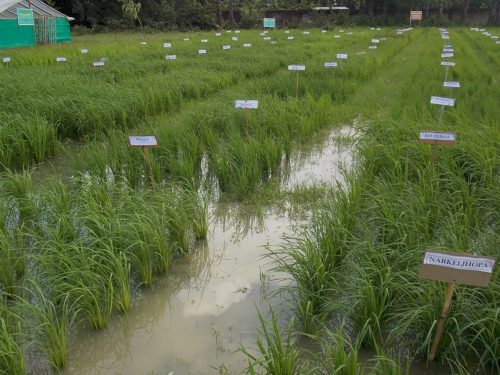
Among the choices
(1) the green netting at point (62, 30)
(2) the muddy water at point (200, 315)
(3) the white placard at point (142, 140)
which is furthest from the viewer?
(1) the green netting at point (62, 30)

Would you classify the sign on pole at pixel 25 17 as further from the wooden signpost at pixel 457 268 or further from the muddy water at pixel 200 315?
the wooden signpost at pixel 457 268

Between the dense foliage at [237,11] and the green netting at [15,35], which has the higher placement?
the dense foliage at [237,11]

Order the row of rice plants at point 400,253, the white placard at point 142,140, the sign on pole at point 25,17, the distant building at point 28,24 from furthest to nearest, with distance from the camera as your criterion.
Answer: the distant building at point 28,24, the sign on pole at point 25,17, the white placard at point 142,140, the row of rice plants at point 400,253

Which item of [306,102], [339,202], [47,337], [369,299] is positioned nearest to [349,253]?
[369,299]

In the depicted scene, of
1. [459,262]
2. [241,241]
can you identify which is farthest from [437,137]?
[459,262]

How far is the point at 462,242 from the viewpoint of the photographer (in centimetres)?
231

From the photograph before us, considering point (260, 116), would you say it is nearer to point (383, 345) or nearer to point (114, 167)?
point (114, 167)

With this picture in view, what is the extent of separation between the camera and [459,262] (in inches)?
63.8

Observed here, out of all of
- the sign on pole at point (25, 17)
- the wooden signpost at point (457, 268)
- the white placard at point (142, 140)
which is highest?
the sign on pole at point (25, 17)

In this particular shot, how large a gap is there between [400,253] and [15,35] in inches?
645

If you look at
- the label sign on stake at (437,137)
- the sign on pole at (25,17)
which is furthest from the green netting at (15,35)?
the label sign on stake at (437,137)

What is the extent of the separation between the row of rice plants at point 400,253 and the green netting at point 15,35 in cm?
1474

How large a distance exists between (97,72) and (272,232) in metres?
5.93

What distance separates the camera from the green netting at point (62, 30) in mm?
16866
